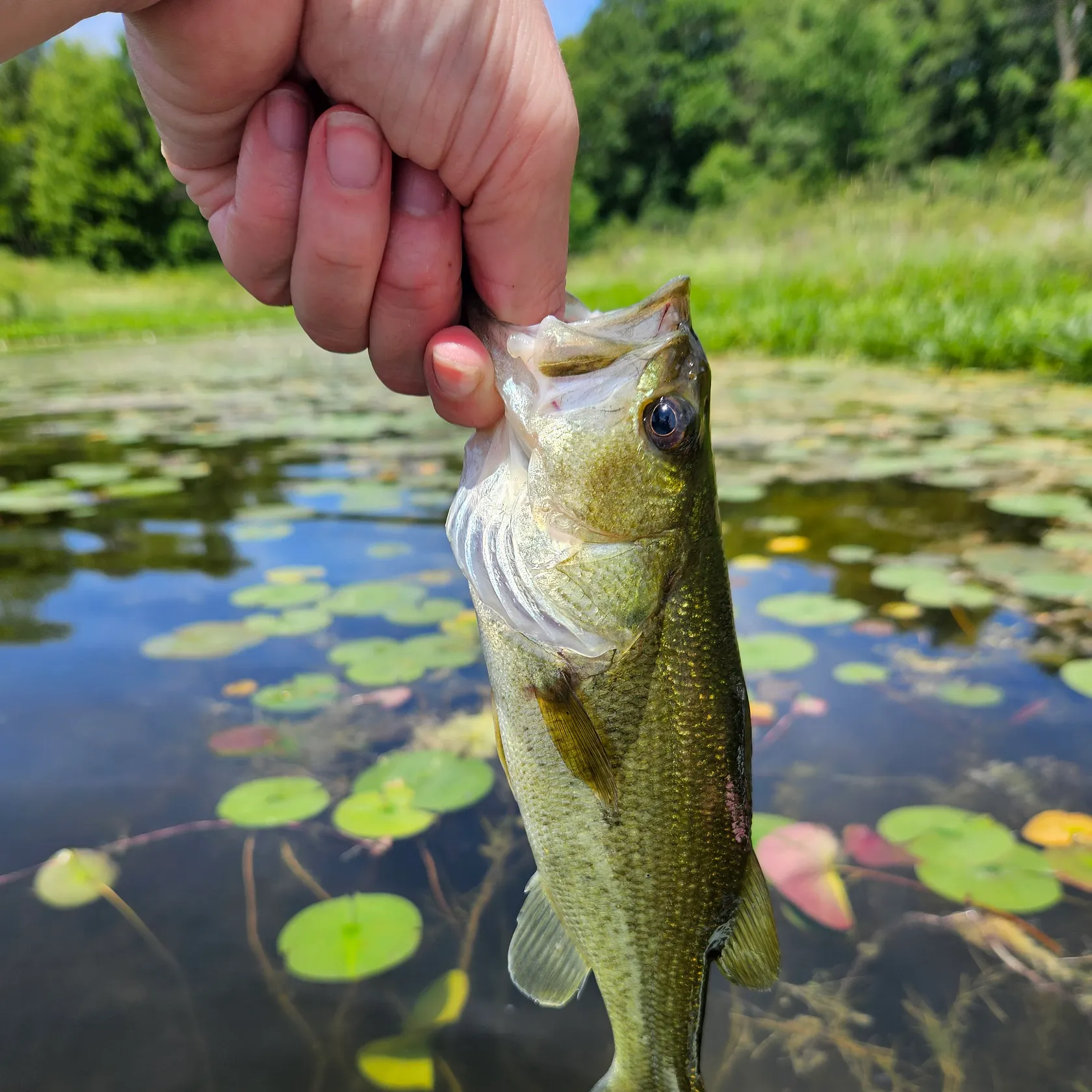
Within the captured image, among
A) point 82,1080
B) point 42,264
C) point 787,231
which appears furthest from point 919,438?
point 42,264

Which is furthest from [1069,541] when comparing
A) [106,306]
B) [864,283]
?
[106,306]

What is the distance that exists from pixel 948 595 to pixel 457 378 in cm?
225

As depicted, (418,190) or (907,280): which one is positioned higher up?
(418,190)

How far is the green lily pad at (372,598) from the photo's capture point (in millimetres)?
2812

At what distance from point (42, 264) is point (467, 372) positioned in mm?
28328

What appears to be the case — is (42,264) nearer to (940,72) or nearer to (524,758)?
(524,758)

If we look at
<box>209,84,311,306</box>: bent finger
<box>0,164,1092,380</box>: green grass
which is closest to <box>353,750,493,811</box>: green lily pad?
<box>209,84,311,306</box>: bent finger

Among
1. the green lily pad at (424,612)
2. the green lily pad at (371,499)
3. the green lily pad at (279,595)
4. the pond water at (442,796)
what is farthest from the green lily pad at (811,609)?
the green lily pad at (371,499)

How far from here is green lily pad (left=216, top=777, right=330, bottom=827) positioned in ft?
5.89

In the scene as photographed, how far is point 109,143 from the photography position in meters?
31.2

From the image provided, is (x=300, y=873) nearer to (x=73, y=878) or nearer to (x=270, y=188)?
(x=73, y=878)

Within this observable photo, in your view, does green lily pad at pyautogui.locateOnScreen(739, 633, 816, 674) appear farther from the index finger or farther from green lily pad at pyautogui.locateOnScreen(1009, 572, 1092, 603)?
the index finger

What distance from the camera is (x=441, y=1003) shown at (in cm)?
142

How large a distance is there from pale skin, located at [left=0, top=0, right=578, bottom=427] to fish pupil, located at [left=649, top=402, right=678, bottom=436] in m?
0.24
